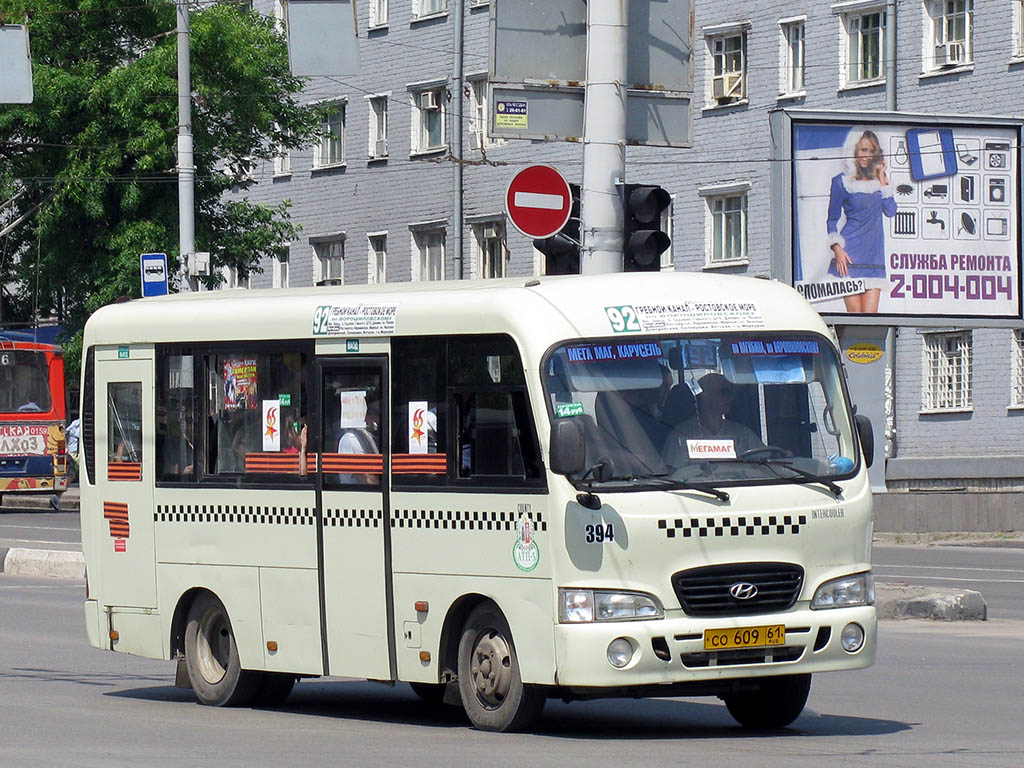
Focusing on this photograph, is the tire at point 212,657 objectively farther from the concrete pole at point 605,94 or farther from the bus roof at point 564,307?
the concrete pole at point 605,94

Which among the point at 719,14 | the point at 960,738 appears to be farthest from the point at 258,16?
the point at 960,738

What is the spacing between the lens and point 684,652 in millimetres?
10547

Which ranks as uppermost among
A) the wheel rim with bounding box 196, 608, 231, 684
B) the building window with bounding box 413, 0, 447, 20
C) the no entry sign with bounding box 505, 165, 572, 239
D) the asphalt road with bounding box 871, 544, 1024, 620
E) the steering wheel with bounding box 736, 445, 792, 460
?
the building window with bounding box 413, 0, 447, 20

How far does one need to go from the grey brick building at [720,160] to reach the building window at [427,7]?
6 centimetres

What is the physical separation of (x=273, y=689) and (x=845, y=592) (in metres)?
3.71

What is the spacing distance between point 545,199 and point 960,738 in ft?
17.9

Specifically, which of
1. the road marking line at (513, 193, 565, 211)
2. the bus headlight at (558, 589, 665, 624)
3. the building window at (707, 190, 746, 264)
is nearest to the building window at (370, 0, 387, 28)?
the building window at (707, 190, 746, 264)

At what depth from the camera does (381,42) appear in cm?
5816

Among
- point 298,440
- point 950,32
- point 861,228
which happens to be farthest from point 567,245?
point 950,32

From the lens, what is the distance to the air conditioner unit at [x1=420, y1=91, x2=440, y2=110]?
56.1 metres

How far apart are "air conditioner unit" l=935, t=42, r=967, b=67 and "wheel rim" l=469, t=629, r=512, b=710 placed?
1359 inches

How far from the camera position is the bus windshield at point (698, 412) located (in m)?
10.9

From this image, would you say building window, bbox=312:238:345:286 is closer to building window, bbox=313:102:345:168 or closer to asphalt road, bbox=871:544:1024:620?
building window, bbox=313:102:345:168

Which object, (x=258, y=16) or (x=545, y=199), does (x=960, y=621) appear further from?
(x=258, y=16)
